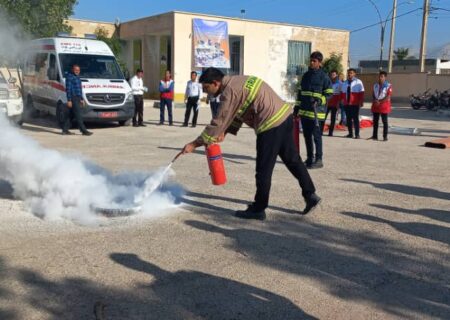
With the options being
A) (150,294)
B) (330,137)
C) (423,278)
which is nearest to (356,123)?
(330,137)

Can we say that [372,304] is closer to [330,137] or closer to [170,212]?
[170,212]

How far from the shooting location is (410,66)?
5897 cm

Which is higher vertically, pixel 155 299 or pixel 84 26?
pixel 84 26

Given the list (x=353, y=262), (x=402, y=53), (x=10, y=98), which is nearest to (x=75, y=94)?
(x=10, y=98)

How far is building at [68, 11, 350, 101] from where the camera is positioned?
27.0 meters

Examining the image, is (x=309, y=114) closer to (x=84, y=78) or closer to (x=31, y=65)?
(x=84, y=78)

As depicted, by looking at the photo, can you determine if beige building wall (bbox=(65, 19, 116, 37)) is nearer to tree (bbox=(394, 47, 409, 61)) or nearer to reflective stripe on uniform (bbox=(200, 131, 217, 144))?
reflective stripe on uniform (bbox=(200, 131, 217, 144))

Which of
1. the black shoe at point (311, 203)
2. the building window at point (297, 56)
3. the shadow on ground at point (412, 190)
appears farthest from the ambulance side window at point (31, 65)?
the building window at point (297, 56)

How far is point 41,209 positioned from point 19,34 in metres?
4.91

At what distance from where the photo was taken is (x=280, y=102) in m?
5.31

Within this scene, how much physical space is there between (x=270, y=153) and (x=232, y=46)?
86.2 feet

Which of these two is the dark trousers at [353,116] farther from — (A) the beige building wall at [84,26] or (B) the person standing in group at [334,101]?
(A) the beige building wall at [84,26]

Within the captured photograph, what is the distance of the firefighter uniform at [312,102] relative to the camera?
8.30 metres

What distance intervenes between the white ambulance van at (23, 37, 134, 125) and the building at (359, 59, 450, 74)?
31.1m
